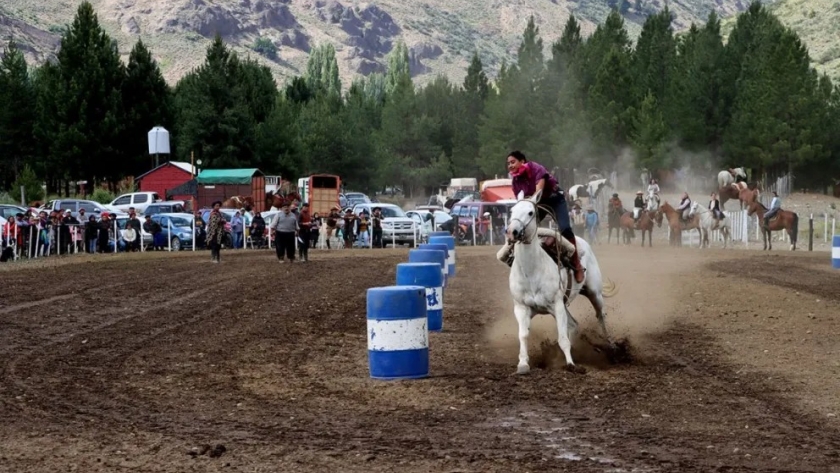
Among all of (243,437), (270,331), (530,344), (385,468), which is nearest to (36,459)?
(243,437)

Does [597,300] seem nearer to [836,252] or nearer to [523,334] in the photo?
[523,334]

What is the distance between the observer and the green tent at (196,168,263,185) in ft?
240

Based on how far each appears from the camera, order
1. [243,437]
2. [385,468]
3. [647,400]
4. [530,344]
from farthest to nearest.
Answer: [530,344] < [647,400] < [243,437] < [385,468]

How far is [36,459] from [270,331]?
9.55 meters

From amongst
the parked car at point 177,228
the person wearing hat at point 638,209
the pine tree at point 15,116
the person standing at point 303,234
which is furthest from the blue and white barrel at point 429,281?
the pine tree at point 15,116

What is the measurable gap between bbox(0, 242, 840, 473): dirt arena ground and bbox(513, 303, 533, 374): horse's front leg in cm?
14

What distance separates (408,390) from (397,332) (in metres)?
0.75

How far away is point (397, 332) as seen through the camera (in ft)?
42.1

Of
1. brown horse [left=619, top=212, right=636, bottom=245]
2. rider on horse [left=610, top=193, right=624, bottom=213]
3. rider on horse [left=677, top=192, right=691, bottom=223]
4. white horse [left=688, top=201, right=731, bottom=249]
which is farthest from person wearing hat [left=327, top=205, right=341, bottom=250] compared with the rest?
white horse [left=688, top=201, right=731, bottom=249]

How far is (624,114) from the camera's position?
97.6 metres

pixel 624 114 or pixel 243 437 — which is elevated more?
pixel 624 114

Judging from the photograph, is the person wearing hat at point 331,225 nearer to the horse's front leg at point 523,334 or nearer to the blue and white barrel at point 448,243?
the blue and white barrel at point 448,243

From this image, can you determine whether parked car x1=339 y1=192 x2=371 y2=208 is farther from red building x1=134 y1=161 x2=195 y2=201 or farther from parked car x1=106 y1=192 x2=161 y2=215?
parked car x1=106 y1=192 x2=161 y2=215

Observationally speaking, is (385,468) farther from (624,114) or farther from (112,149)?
(624,114)
